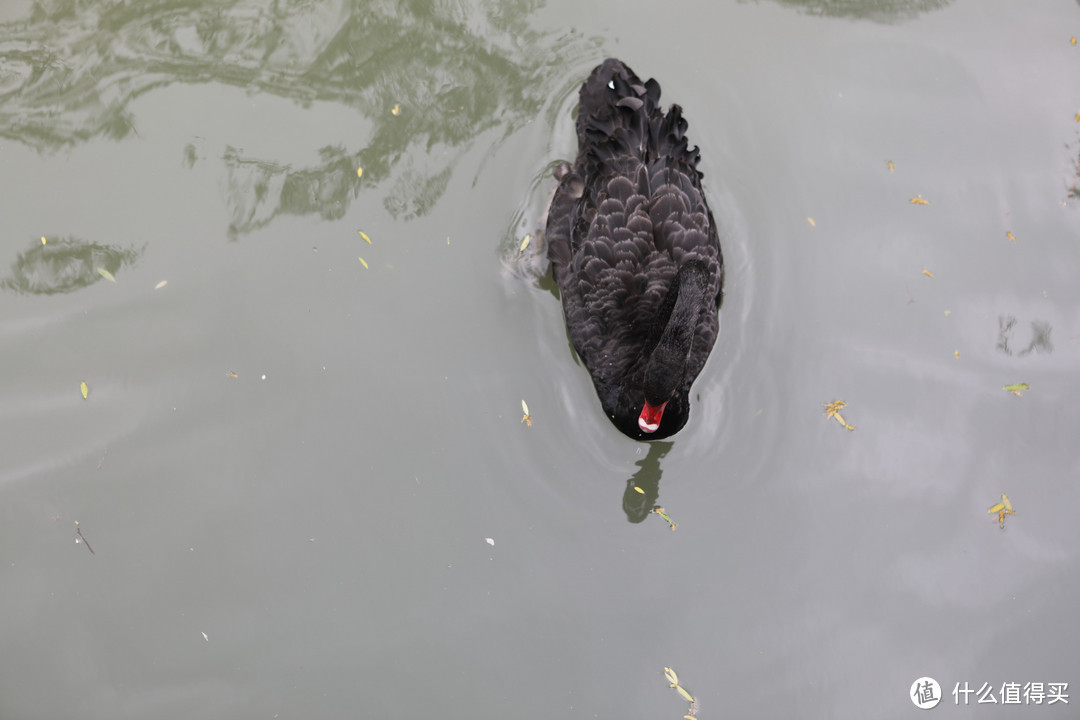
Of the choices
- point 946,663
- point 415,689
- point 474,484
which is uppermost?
point 474,484

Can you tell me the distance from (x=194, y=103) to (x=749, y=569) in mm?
5073

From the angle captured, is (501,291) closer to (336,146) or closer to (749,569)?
(336,146)

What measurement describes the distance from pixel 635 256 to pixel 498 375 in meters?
1.21

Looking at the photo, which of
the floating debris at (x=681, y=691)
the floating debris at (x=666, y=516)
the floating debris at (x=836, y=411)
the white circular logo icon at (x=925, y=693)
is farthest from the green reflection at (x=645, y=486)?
the white circular logo icon at (x=925, y=693)

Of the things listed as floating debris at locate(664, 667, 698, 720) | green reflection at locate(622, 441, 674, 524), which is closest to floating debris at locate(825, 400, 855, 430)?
green reflection at locate(622, 441, 674, 524)

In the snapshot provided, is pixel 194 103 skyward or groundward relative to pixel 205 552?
skyward

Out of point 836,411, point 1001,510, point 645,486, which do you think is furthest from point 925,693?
point 645,486

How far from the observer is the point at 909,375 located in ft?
16.5

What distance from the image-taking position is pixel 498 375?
4.93m

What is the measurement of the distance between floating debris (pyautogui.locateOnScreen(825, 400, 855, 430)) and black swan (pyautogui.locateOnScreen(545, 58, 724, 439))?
0.95m

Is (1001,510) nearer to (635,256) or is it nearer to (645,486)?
(645,486)

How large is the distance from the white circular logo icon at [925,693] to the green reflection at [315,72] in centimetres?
437

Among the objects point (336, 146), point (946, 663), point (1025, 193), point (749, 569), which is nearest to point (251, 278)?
point (336, 146)

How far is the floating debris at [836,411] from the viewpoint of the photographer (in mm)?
4914
